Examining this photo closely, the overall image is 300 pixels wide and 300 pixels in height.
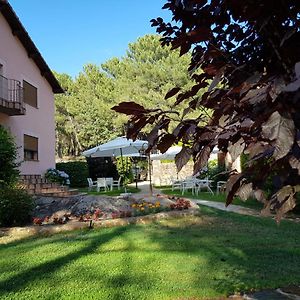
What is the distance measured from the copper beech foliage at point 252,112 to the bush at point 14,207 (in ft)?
22.3

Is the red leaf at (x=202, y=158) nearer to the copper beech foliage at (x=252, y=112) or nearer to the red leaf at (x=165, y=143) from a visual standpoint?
the copper beech foliage at (x=252, y=112)

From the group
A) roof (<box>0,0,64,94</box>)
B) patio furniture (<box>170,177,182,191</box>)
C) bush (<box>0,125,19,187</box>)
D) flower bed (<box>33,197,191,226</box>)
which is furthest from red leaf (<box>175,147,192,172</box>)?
roof (<box>0,0,64,94</box>)

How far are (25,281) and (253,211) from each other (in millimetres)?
7121

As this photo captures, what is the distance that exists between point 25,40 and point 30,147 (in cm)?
479

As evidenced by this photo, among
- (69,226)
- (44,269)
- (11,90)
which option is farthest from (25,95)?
(44,269)

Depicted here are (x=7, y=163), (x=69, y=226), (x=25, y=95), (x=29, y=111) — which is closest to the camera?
(x=69, y=226)

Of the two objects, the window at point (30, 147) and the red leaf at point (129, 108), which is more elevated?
the window at point (30, 147)

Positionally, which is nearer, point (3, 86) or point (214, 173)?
point (3, 86)

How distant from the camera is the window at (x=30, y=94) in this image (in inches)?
688

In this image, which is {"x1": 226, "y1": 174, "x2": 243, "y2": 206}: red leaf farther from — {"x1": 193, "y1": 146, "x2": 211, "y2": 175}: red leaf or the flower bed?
the flower bed

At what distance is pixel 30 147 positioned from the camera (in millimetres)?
17547

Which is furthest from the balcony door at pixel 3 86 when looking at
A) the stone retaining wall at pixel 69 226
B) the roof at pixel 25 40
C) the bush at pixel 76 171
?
the bush at pixel 76 171

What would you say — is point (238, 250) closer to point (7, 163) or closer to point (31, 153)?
point (7, 163)

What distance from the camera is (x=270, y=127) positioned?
1.26 m
